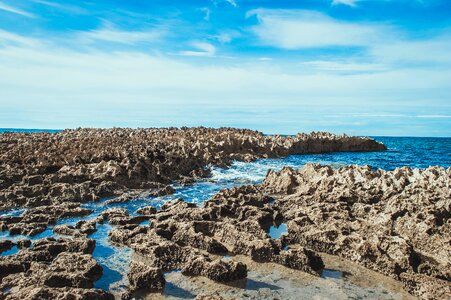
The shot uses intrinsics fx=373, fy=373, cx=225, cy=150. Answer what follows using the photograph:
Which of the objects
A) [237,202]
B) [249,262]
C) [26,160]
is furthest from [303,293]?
[26,160]

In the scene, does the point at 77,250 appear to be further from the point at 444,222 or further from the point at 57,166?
the point at 57,166

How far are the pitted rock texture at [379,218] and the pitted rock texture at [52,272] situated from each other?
4.69 meters

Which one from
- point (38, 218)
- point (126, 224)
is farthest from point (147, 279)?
point (38, 218)

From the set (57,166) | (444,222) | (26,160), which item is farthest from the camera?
(26,160)

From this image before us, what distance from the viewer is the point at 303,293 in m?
6.51

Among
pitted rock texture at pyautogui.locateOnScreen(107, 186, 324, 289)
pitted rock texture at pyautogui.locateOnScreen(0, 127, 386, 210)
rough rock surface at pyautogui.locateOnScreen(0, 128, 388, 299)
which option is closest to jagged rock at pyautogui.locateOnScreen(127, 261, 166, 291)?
rough rock surface at pyautogui.locateOnScreen(0, 128, 388, 299)

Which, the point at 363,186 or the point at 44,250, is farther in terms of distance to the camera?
the point at 363,186

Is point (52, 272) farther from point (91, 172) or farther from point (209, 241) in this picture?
point (91, 172)

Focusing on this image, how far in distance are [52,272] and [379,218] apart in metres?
8.09

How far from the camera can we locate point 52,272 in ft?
21.9

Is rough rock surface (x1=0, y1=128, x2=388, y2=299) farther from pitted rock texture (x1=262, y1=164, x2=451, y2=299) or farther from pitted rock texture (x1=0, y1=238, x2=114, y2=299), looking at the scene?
pitted rock texture (x1=262, y1=164, x2=451, y2=299)

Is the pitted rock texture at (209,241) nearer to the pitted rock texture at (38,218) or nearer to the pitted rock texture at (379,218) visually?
the pitted rock texture at (379,218)

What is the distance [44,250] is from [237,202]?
6048 mm

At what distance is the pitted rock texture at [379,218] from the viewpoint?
732 cm
